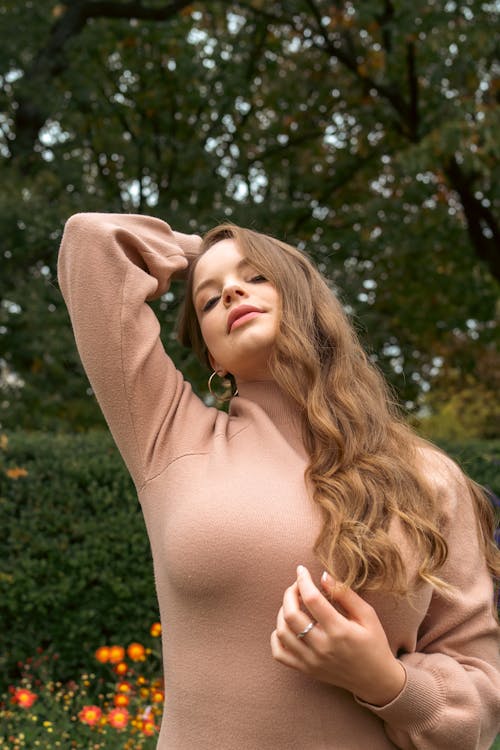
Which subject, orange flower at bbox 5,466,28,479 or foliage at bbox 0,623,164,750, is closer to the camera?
A: foliage at bbox 0,623,164,750

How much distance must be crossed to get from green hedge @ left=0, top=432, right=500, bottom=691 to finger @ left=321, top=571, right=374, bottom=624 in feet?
10.6

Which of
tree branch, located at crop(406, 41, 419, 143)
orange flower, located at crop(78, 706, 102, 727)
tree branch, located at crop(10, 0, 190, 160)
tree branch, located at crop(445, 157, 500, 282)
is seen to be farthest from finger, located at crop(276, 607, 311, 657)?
tree branch, located at crop(445, 157, 500, 282)

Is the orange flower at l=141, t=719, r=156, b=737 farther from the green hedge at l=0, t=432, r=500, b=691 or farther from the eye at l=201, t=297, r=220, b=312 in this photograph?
the eye at l=201, t=297, r=220, b=312

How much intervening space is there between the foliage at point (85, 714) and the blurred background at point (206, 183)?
28cm

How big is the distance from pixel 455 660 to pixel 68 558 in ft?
10.5

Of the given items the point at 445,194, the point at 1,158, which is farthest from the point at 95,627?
the point at 445,194

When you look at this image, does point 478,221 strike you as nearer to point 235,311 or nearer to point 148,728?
point 148,728

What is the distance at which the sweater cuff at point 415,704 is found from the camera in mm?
1555

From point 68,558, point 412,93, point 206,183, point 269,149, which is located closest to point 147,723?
point 68,558

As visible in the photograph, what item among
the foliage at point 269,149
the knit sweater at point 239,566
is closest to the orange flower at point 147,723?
the knit sweater at point 239,566

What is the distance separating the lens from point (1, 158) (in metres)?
7.82

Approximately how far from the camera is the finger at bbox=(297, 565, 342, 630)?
1429 mm

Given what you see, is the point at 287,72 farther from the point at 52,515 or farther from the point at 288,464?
the point at 288,464

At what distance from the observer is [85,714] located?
135 inches
